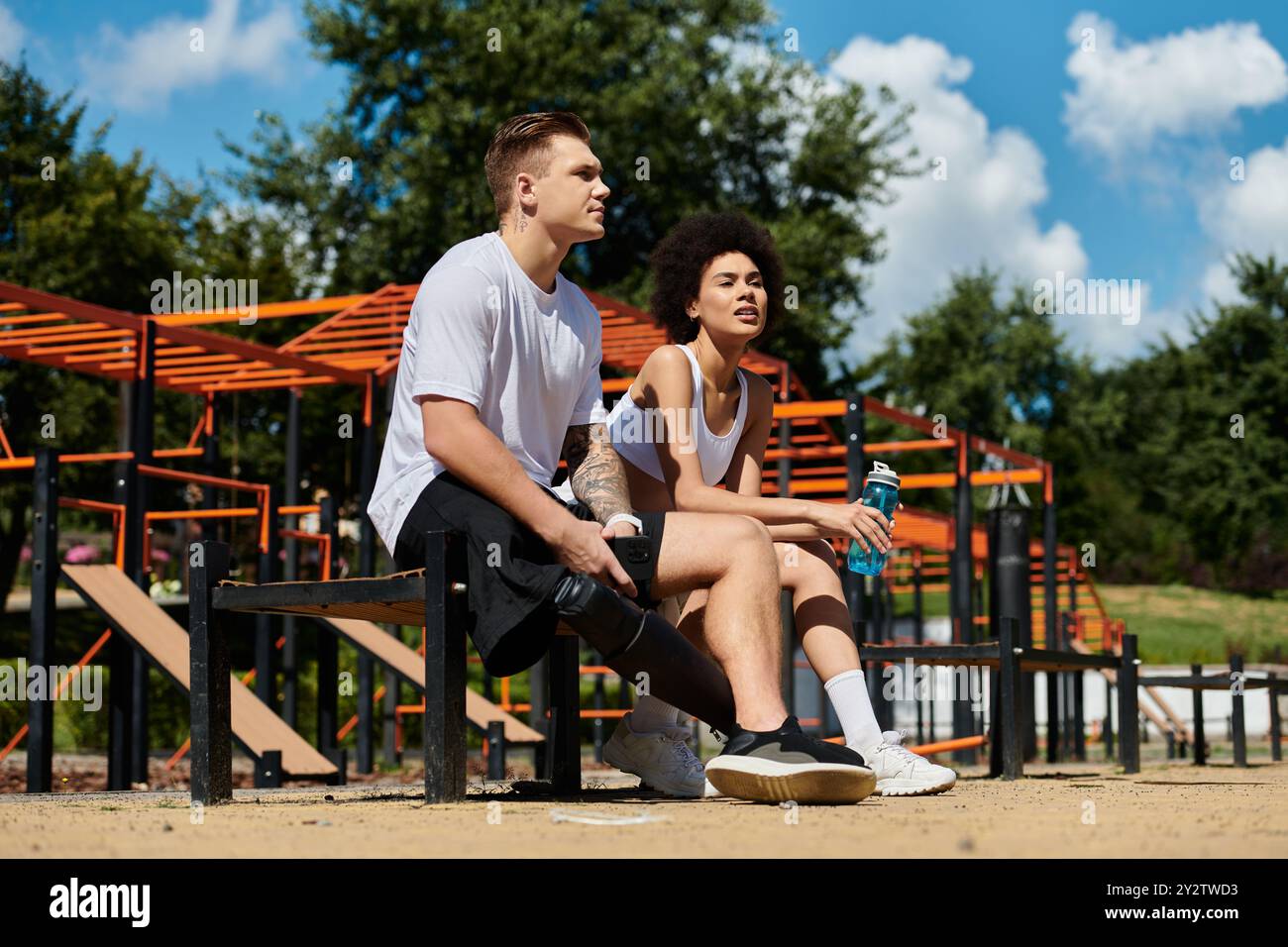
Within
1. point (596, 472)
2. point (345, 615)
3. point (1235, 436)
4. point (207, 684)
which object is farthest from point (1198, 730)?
point (1235, 436)

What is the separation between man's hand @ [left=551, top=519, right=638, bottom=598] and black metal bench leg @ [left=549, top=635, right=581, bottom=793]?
810 millimetres

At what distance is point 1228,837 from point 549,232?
6.96 ft

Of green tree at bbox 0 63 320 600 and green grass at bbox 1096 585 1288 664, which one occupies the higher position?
green tree at bbox 0 63 320 600

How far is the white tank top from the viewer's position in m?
4.16

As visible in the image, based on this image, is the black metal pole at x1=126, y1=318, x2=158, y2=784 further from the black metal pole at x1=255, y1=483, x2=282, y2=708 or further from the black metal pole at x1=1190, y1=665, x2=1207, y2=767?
the black metal pole at x1=1190, y1=665, x2=1207, y2=767

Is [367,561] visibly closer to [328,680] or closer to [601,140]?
[328,680]

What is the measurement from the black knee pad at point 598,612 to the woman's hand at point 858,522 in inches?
29.1

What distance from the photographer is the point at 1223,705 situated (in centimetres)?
2481

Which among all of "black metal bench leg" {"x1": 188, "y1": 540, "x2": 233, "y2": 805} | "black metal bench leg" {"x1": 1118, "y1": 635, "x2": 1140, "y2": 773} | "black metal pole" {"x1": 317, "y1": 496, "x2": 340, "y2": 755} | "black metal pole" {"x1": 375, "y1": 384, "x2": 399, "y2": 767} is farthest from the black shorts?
"black metal pole" {"x1": 375, "y1": 384, "x2": 399, "y2": 767}

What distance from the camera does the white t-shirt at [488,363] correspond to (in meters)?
3.37

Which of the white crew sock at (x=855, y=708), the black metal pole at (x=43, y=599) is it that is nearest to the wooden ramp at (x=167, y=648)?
the black metal pole at (x=43, y=599)

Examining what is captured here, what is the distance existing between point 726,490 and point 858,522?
56 centimetres

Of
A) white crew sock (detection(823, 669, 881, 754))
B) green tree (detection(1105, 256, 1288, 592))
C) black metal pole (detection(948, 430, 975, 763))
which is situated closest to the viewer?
white crew sock (detection(823, 669, 881, 754))
